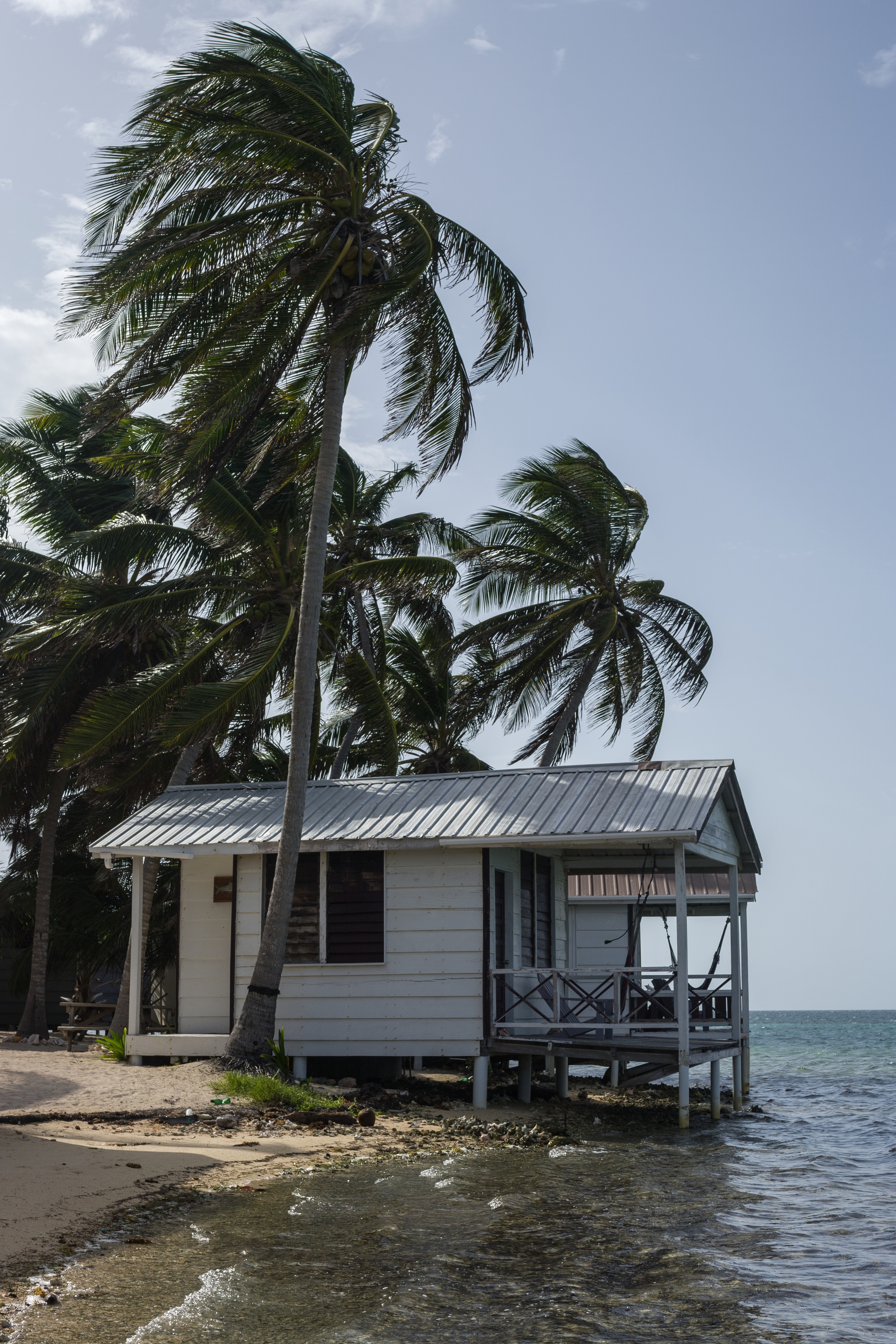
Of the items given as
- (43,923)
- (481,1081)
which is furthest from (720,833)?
(43,923)

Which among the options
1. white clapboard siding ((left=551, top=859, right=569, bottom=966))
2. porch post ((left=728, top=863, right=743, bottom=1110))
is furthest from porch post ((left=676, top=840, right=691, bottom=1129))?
white clapboard siding ((left=551, top=859, right=569, bottom=966))

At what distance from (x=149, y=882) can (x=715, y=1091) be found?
9.31 meters

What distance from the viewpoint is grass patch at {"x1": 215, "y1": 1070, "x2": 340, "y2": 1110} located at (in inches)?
543

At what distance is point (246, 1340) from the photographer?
626 cm

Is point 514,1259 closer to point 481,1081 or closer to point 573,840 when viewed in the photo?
point 573,840

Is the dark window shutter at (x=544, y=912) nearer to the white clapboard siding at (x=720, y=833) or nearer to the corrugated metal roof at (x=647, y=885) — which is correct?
the white clapboard siding at (x=720, y=833)

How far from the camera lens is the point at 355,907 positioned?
54.1ft

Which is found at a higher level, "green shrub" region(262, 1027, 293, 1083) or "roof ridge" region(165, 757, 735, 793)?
Result: "roof ridge" region(165, 757, 735, 793)

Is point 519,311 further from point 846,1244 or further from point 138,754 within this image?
point 846,1244

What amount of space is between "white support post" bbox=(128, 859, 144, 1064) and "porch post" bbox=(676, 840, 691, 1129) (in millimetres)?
7139

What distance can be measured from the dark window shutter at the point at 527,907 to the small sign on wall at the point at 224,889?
4.03 m

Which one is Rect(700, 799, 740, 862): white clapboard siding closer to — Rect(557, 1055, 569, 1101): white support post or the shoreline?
the shoreline

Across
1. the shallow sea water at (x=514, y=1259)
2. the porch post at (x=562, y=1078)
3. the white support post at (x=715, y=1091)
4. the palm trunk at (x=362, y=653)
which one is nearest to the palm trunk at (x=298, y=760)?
the shallow sea water at (x=514, y=1259)

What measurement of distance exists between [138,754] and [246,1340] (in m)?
16.8
